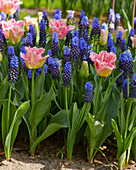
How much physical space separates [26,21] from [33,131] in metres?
1.33

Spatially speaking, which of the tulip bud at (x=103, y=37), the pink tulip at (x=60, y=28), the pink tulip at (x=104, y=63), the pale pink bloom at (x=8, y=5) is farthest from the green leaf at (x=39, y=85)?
the pale pink bloom at (x=8, y=5)

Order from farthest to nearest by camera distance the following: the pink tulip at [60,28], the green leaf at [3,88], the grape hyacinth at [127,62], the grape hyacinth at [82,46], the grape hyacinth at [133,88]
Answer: the pink tulip at [60,28] < the grape hyacinth at [82,46] < the green leaf at [3,88] < the grape hyacinth at [127,62] < the grape hyacinth at [133,88]

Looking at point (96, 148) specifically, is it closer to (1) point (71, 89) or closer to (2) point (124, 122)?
(2) point (124, 122)

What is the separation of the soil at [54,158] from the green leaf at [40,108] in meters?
0.29

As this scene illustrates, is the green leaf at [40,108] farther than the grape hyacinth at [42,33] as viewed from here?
No

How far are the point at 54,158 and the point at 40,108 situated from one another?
43cm

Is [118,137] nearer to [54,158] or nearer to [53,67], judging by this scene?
[54,158]

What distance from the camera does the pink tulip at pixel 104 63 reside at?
2.09 metres

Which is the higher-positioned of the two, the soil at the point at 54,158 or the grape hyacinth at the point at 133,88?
the grape hyacinth at the point at 133,88

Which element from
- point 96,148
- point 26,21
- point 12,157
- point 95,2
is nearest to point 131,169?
point 96,148

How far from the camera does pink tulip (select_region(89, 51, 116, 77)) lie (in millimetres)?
2090

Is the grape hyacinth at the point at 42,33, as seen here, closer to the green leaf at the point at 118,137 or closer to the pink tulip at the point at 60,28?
the pink tulip at the point at 60,28

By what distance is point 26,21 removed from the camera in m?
3.18

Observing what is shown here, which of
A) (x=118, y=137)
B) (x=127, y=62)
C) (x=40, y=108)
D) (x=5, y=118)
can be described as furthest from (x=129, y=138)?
(x=5, y=118)
